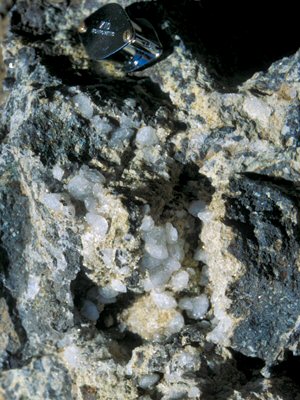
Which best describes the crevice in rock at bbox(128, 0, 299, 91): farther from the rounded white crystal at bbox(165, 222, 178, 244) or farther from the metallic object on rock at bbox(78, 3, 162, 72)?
the rounded white crystal at bbox(165, 222, 178, 244)

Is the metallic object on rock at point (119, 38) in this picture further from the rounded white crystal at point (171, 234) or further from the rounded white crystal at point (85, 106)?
the rounded white crystal at point (171, 234)

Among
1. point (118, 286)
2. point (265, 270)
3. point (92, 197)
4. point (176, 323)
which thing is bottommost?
point (176, 323)

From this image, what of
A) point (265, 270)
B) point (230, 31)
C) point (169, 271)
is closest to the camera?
point (265, 270)

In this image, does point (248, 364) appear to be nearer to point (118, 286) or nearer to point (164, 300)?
point (164, 300)

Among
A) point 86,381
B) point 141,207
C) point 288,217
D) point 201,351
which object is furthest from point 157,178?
point 86,381

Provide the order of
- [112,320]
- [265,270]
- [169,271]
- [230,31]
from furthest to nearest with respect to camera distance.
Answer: [230,31] → [112,320] → [169,271] → [265,270]

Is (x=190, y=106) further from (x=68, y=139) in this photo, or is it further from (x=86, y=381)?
(x=86, y=381)

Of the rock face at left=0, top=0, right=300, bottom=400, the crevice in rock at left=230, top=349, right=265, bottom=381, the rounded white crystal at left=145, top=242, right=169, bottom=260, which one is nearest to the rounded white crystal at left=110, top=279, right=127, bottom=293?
the rock face at left=0, top=0, right=300, bottom=400

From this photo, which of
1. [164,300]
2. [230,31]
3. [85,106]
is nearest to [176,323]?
[164,300]
